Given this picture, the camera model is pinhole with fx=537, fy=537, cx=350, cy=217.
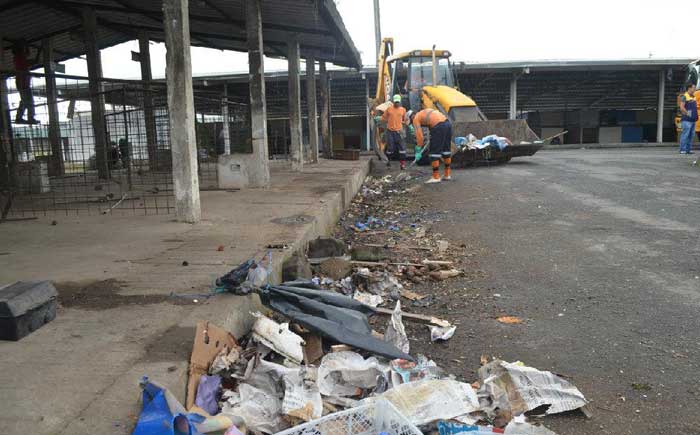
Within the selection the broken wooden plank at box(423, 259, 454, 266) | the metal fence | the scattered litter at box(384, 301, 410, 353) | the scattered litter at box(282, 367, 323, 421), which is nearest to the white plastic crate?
the scattered litter at box(282, 367, 323, 421)

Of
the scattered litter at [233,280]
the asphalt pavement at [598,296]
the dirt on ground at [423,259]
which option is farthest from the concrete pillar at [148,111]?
the scattered litter at [233,280]

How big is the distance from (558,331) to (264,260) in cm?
242

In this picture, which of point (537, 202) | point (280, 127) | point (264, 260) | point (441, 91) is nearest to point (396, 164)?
point (441, 91)

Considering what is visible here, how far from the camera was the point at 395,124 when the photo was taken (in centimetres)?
1511

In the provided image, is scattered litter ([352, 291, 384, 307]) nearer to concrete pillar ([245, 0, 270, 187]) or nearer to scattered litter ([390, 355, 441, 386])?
scattered litter ([390, 355, 441, 386])

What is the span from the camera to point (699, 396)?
2963 mm

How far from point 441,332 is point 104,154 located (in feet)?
31.9

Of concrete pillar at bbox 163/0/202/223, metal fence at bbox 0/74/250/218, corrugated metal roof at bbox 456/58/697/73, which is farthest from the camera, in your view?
corrugated metal roof at bbox 456/58/697/73

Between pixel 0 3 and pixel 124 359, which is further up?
pixel 0 3

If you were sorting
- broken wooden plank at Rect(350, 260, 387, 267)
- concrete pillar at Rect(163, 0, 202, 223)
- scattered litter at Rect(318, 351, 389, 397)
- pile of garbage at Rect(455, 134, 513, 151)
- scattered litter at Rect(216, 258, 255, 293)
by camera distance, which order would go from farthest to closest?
pile of garbage at Rect(455, 134, 513, 151) < concrete pillar at Rect(163, 0, 202, 223) < broken wooden plank at Rect(350, 260, 387, 267) < scattered litter at Rect(216, 258, 255, 293) < scattered litter at Rect(318, 351, 389, 397)

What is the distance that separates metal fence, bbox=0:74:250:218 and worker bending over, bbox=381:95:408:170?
13.2 feet

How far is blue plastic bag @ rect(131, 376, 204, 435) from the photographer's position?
2137 millimetres

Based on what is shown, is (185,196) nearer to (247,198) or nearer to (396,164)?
(247,198)

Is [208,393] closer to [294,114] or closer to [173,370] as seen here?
[173,370]
